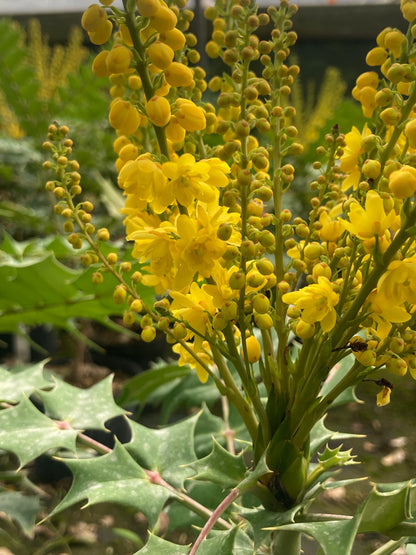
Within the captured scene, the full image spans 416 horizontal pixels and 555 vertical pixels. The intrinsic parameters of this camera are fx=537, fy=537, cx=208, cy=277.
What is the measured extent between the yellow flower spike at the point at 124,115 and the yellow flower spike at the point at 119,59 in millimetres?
32

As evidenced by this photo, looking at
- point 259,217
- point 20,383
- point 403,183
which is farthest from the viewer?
point 20,383

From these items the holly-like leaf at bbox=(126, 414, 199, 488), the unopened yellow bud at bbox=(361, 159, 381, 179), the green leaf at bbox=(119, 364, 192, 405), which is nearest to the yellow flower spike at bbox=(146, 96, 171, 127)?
the unopened yellow bud at bbox=(361, 159, 381, 179)

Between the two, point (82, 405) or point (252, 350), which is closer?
point (252, 350)

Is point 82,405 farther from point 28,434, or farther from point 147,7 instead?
point 147,7

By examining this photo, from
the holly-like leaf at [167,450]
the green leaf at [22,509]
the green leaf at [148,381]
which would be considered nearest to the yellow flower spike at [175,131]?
the holly-like leaf at [167,450]

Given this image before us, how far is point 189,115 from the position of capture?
0.40 metres

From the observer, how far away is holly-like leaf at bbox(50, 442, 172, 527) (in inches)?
20.8

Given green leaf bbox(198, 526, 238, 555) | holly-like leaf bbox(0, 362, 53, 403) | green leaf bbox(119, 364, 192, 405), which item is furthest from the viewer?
green leaf bbox(119, 364, 192, 405)

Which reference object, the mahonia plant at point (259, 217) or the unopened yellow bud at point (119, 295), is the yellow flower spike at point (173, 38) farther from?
the unopened yellow bud at point (119, 295)

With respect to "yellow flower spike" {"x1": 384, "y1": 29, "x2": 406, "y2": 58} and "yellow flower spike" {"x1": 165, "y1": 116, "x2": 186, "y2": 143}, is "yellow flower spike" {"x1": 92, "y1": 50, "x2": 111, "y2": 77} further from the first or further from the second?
"yellow flower spike" {"x1": 384, "y1": 29, "x2": 406, "y2": 58}

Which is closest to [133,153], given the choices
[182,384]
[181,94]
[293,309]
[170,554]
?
[181,94]

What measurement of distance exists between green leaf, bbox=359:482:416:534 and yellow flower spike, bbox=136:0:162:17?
394 millimetres

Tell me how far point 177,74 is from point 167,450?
1.47 feet

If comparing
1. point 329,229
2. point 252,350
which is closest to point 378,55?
point 329,229
